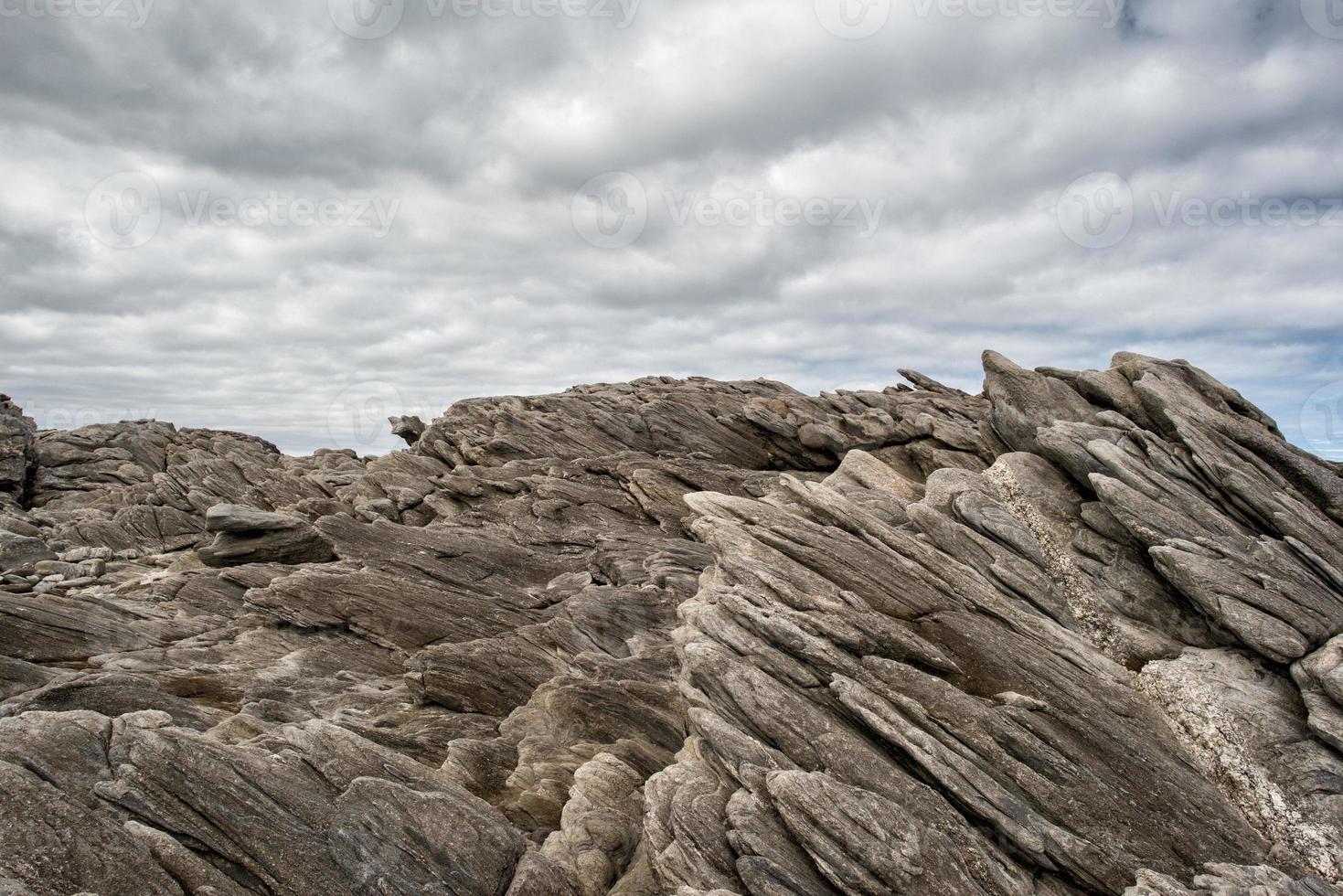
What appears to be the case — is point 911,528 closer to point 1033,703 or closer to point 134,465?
point 1033,703

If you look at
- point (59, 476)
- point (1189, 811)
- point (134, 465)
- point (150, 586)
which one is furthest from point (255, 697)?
point (59, 476)

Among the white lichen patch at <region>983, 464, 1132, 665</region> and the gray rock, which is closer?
the white lichen patch at <region>983, 464, 1132, 665</region>

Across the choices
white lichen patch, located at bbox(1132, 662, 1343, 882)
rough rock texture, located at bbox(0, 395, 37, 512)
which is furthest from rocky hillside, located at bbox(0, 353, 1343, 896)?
rough rock texture, located at bbox(0, 395, 37, 512)

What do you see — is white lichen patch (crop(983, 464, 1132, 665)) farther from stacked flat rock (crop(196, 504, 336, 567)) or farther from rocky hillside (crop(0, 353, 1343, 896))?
stacked flat rock (crop(196, 504, 336, 567))

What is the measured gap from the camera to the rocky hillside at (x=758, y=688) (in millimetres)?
22578

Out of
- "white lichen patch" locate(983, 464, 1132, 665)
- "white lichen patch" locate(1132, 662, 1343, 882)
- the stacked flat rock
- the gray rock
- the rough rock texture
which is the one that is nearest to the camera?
"white lichen patch" locate(1132, 662, 1343, 882)

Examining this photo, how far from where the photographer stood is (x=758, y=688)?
2722cm

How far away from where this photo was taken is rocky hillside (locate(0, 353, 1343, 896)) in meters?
22.6

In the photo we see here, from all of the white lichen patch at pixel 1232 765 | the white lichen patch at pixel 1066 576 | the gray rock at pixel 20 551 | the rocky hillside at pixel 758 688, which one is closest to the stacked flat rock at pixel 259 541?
the rocky hillside at pixel 758 688

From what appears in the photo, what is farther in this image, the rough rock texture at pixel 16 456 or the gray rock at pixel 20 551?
the rough rock texture at pixel 16 456

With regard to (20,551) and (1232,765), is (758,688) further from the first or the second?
(20,551)

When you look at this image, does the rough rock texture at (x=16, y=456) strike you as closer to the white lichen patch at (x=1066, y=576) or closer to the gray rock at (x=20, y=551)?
the gray rock at (x=20, y=551)

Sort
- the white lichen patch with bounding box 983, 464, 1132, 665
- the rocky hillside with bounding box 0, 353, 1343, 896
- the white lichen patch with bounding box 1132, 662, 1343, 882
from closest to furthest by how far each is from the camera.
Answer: the rocky hillside with bounding box 0, 353, 1343, 896 < the white lichen patch with bounding box 1132, 662, 1343, 882 < the white lichen patch with bounding box 983, 464, 1132, 665

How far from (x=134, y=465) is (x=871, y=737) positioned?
113575mm
